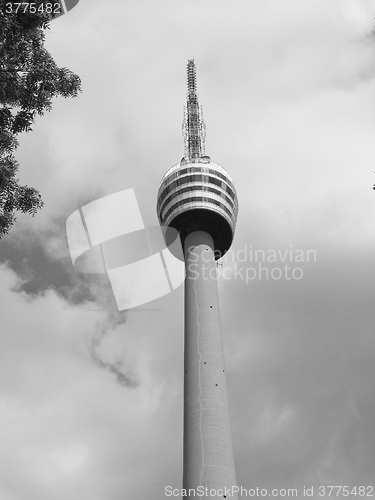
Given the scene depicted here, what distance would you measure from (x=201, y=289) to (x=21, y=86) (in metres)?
65.2

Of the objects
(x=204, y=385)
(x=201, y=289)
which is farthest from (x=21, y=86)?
(x=201, y=289)

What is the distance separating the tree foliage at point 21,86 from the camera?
2239cm

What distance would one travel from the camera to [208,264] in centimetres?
9031

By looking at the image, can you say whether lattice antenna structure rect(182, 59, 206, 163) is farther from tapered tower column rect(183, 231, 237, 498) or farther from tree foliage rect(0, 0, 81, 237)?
tree foliage rect(0, 0, 81, 237)

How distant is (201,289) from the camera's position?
8625 centimetres

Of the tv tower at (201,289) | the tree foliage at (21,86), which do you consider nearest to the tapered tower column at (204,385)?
the tv tower at (201,289)

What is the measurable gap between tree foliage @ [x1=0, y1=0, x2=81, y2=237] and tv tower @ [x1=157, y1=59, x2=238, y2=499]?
5228 cm

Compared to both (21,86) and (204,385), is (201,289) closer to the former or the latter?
(204,385)

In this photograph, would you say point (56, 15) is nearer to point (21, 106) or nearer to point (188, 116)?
point (21, 106)

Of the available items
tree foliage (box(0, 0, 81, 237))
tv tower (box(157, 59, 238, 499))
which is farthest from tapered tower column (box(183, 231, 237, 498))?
tree foliage (box(0, 0, 81, 237))

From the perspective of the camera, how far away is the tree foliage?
73.5 feet

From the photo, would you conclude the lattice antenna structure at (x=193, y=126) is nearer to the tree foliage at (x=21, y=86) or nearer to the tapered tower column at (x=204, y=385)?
the tapered tower column at (x=204, y=385)

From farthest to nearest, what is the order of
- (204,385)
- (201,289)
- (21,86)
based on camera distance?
(201,289), (204,385), (21,86)

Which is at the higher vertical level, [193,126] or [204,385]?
[193,126]
